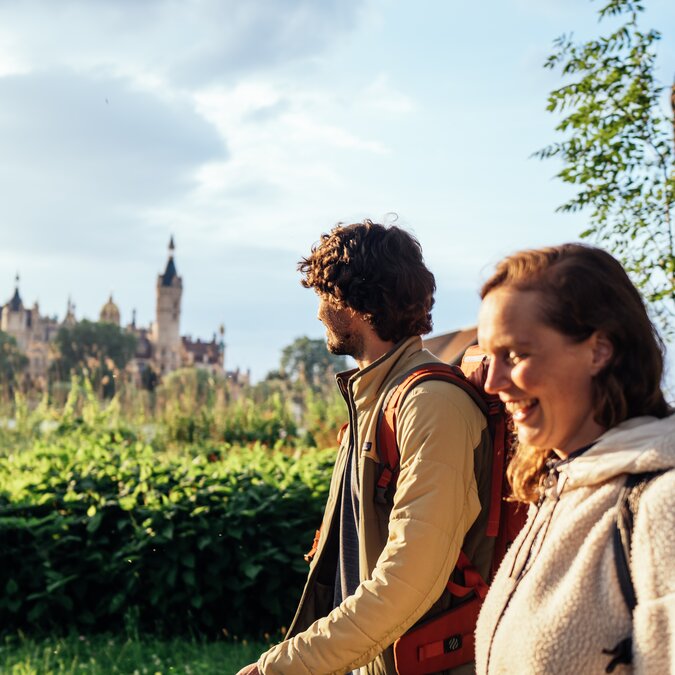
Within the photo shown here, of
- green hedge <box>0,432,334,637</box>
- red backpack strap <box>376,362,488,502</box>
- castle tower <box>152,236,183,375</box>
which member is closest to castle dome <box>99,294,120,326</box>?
castle tower <box>152,236,183,375</box>

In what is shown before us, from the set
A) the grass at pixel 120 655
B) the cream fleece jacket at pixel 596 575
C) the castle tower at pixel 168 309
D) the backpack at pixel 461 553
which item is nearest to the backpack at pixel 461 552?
the backpack at pixel 461 553

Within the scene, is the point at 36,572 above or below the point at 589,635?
below

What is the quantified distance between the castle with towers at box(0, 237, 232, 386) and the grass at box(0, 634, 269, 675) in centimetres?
9984

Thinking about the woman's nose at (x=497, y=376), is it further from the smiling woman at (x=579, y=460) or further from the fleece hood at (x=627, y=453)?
the fleece hood at (x=627, y=453)

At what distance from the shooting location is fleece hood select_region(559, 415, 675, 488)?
146 cm

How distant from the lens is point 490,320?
5.63ft

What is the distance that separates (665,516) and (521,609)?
31 centimetres

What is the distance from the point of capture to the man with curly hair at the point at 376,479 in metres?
2.18

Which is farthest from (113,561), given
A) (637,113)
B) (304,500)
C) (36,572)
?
(637,113)

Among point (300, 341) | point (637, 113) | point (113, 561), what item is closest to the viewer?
point (113, 561)

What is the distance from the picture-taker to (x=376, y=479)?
7.89 feet

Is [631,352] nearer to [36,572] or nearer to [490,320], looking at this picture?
[490,320]

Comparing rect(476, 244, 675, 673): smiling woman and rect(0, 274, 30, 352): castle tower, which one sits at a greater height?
rect(0, 274, 30, 352): castle tower

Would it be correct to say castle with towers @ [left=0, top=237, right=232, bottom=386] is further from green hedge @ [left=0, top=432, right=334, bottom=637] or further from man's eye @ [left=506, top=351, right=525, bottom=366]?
man's eye @ [left=506, top=351, right=525, bottom=366]
